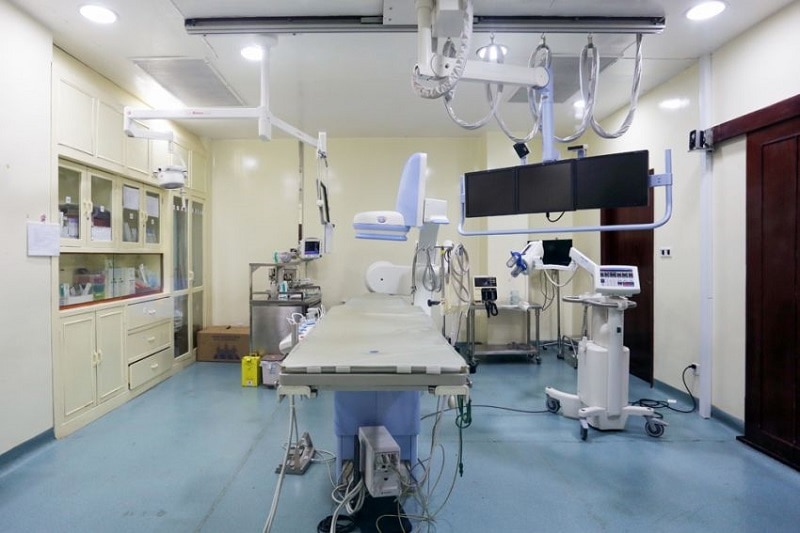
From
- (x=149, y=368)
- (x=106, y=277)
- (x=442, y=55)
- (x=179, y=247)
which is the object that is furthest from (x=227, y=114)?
(x=149, y=368)

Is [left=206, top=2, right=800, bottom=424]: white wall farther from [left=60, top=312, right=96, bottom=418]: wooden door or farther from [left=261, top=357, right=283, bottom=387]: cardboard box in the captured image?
[left=60, top=312, right=96, bottom=418]: wooden door

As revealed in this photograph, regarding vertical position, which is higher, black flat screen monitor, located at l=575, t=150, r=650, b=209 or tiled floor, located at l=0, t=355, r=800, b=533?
black flat screen monitor, located at l=575, t=150, r=650, b=209

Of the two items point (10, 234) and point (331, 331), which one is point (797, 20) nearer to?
point (331, 331)

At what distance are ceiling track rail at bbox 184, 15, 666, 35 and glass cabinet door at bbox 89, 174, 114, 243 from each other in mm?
1777

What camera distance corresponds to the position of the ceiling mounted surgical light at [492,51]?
8.85ft

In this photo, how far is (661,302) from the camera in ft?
12.6

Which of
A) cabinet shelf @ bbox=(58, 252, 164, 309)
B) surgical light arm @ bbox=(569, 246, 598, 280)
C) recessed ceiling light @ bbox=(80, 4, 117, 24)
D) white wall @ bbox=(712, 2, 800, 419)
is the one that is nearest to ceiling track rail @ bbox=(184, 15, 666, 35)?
recessed ceiling light @ bbox=(80, 4, 117, 24)

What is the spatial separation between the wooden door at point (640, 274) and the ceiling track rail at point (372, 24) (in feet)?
5.62

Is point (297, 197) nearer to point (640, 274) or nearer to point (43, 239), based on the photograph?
point (43, 239)

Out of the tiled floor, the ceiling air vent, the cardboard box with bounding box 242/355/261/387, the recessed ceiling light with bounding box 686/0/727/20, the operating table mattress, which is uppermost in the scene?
the ceiling air vent

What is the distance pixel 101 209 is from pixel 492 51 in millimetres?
3553

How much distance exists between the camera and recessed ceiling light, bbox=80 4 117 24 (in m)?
2.56

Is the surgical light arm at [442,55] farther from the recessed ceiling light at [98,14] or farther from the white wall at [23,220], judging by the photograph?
the white wall at [23,220]

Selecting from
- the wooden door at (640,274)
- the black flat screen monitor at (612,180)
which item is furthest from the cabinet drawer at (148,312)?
the wooden door at (640,274)
